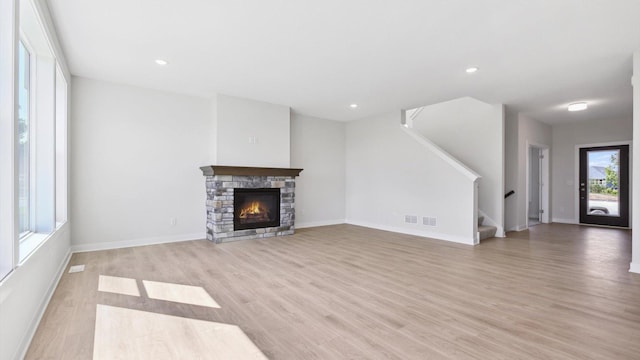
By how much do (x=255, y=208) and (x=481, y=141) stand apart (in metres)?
4.88

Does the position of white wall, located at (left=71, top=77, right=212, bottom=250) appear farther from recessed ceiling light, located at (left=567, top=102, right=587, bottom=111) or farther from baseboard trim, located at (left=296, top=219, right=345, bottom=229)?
recessed ceiling light, located at (left=567, top=102, right=587, bottom=111)

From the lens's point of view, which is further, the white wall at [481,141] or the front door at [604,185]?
the front door at [604,185]

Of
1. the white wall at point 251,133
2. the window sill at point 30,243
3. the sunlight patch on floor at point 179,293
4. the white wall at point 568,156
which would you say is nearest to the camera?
the window sill at point 30,243

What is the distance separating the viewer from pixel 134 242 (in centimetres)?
495

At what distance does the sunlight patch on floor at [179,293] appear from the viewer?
2.74 metres

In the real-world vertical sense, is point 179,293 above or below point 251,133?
below

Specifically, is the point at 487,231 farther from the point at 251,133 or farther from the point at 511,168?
the point at 251,133

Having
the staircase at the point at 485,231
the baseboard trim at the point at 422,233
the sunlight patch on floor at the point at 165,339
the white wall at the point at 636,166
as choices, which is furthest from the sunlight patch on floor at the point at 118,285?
the white wall at the point at 636,166

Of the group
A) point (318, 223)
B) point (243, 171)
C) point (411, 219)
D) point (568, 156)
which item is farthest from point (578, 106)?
point (243, 171)

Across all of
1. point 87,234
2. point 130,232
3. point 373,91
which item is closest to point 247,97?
point 373,91

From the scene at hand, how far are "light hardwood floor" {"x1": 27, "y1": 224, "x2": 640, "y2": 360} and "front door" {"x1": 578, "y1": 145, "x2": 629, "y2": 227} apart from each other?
11.3 feet

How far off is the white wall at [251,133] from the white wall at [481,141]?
12.4ft

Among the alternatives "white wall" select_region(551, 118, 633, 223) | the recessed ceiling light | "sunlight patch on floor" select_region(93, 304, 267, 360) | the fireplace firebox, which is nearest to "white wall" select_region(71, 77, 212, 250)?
the fireplace firebox

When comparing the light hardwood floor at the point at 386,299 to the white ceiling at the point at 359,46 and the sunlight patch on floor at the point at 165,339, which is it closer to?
the sunlight patch on floor at the point at 165,339
